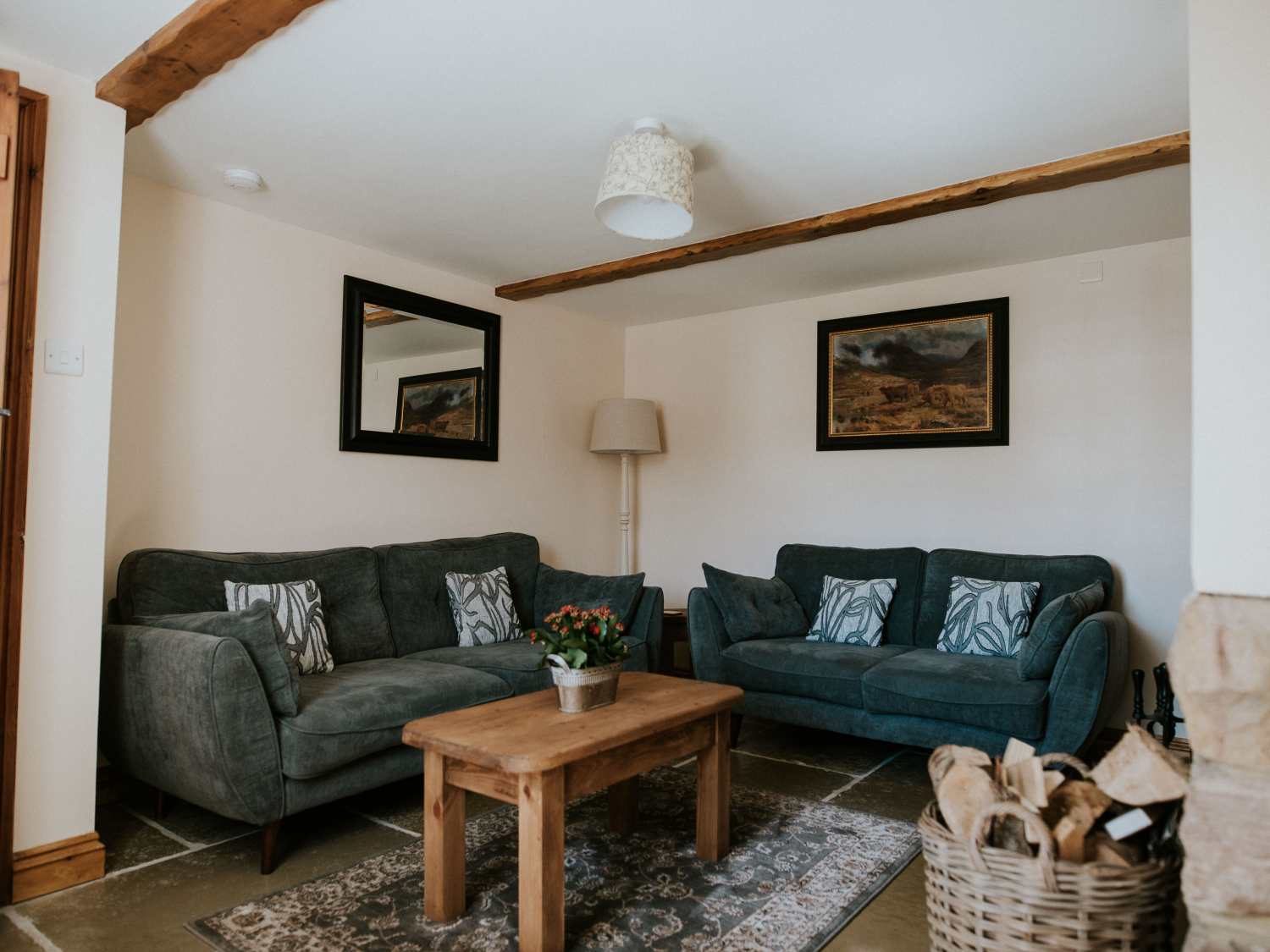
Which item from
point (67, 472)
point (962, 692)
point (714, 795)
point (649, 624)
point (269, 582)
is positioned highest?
point (67, 472)

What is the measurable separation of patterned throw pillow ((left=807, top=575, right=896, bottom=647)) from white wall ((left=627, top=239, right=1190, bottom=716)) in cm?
55

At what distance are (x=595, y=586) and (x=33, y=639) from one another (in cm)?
233

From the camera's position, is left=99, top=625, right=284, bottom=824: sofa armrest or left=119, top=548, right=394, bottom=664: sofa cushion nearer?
left=99, top=625, right=284, bottom=824: sofa armrest

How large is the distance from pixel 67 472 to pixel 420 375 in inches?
79.3

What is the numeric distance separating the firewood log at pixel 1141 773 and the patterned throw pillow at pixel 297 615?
2.63 meters

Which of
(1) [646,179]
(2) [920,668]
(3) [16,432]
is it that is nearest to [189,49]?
(3) [16,432]

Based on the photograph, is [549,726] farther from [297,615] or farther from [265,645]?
[297,615]

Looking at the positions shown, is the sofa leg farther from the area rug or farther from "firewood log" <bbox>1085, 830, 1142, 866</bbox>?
"firewood log" <bbox>1085, 830, 1142, 866</bbox>

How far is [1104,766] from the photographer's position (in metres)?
1.61

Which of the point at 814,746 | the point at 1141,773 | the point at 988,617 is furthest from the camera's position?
the point at 814,746

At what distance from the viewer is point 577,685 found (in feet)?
7.81

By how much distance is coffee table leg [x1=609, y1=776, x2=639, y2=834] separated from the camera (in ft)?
8.84

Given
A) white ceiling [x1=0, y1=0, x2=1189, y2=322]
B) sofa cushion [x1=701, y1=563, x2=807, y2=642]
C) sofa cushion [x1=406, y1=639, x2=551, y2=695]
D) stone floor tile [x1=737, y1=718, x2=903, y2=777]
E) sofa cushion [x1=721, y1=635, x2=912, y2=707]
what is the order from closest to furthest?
1. white ceiling [x1=0, y1=0, x2=1189, y2=322]
2. sofa cushion [x1=406, y1=639, x2=551, y2=695]
3. sofa cushion [x1=721, y1=635, x2=912, y2=707]
4. stone floor tile [x1=737, y1=718, x2=903, y2=777]
5. sofa cushion [x1=701, y1=563, x2=807, y2=642]

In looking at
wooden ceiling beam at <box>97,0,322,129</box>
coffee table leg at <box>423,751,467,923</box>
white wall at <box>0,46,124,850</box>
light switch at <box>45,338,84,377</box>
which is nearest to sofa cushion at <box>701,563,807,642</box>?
coffee table leg at <box>423,751,467,923</box>
